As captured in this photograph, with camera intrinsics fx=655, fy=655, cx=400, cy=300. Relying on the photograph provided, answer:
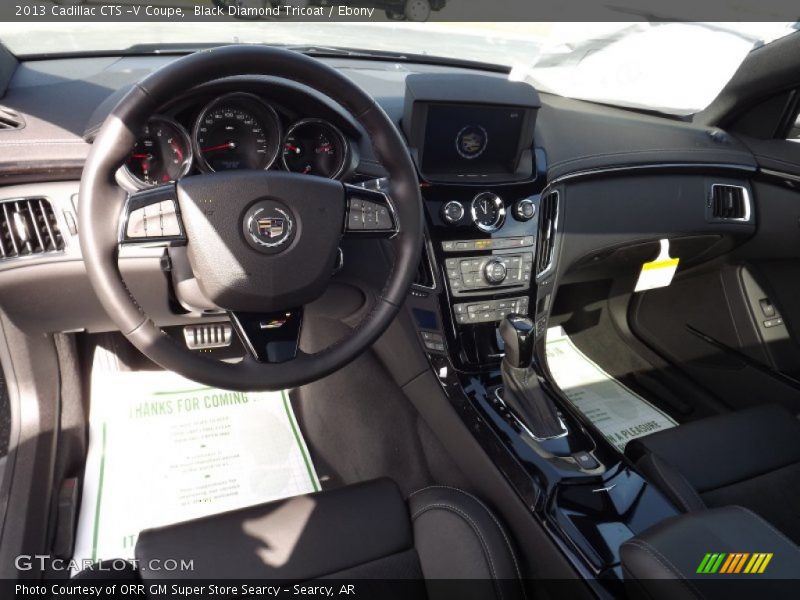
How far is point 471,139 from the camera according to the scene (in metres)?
1.72

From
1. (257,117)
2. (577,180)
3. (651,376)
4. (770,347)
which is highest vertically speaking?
(257,117)

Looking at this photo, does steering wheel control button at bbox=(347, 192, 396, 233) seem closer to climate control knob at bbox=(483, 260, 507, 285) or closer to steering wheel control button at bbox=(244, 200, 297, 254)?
steering wheel control button at bbox=(244, 200, 297, 254)

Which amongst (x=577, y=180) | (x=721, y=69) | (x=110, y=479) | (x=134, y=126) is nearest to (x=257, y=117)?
(x=134, y=126)

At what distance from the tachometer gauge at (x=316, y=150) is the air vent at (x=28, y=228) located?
58 centimetres

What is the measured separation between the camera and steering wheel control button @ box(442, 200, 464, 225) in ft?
5.59

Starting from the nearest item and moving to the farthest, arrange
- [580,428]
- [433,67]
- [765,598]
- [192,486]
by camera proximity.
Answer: [765,598] → [580,428] → [192,486] → [433,67]

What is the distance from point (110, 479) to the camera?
185cm

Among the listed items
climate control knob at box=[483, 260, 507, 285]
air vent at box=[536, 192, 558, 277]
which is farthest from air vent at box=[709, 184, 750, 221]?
climate control knob at box=[483, 260, 507, 285]

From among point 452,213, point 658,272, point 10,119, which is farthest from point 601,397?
point 10,119

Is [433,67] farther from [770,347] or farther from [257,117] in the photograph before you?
[770,347]

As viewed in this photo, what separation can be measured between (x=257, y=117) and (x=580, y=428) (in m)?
1.06

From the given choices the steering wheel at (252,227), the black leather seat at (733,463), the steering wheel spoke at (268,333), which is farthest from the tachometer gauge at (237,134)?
the black leather seat at (733,463)

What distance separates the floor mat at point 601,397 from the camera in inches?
92.7

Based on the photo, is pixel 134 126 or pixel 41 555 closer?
pixel 134 126
